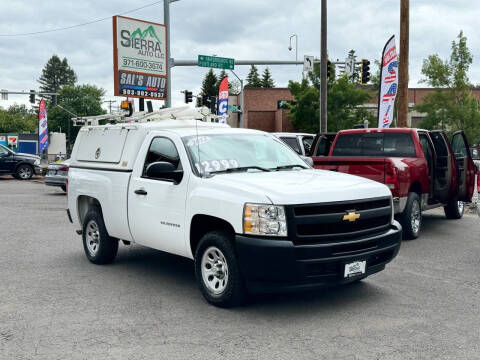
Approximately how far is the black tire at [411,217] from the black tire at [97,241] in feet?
15.7

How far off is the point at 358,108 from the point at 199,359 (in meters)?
39.5

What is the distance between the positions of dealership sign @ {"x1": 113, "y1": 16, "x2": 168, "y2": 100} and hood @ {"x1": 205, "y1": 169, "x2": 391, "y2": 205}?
1590 centimetres

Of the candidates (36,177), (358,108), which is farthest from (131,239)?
(358,108)

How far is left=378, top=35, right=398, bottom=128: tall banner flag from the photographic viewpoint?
18172mm

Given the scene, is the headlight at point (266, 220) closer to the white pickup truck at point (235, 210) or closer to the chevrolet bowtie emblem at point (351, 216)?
the white pickup truck at point (235, 210)

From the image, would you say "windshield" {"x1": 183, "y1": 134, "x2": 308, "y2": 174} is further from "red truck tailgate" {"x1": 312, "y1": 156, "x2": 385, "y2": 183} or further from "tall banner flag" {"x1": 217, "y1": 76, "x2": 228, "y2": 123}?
"tall banner flag" {"x1": 217, "y1": 76, "x2": 228, "y2": 123}

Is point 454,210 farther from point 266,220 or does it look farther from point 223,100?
point 223,100

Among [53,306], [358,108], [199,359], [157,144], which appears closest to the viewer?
[199,359]

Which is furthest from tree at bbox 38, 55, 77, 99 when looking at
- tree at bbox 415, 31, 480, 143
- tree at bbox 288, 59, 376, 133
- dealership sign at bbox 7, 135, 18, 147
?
tree at bbox 415, 31, 480, 143

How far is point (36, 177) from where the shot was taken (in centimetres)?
2744

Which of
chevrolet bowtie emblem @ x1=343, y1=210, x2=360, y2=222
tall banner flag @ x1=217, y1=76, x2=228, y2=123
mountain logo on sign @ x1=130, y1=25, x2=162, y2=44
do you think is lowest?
chevrolet bowtie emblem @ x1=343, y1=210, x2=360, y2=222

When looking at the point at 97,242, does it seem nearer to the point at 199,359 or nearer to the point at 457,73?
the point at 199,359

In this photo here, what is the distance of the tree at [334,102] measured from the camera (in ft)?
134

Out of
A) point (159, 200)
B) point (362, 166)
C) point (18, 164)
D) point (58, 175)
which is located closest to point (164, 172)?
point (159, 200)
